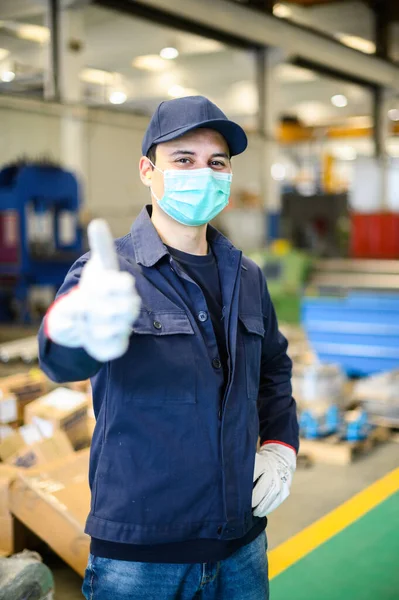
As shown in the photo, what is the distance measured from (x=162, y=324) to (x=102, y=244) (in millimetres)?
317

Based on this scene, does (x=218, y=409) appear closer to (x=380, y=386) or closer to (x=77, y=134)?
(x=380, y=386)

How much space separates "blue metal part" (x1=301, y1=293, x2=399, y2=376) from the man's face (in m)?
4.69

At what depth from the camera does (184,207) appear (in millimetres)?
1637

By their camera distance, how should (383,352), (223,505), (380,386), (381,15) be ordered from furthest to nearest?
(381,15)
(383,352)
(380,386)
(223,505)

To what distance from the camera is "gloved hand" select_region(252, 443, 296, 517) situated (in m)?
1.70

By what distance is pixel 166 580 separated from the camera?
1499mm

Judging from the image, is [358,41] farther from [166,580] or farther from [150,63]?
[166,580]

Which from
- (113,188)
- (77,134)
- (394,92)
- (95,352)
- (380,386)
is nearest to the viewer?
(95,352)

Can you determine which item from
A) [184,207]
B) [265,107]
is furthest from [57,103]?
[184,207]

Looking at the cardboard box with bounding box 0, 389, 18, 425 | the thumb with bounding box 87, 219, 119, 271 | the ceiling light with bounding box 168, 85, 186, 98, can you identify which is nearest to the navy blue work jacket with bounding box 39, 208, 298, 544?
the thumb with bounding box 87, 219, 119, 271

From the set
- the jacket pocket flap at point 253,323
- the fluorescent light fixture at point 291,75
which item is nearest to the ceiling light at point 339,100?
the fluorescent light fixture at point 291,75

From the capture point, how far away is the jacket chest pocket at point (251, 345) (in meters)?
1.63

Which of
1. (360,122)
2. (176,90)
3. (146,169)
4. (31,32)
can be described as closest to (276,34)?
(31,32)

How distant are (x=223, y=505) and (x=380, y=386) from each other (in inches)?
147
